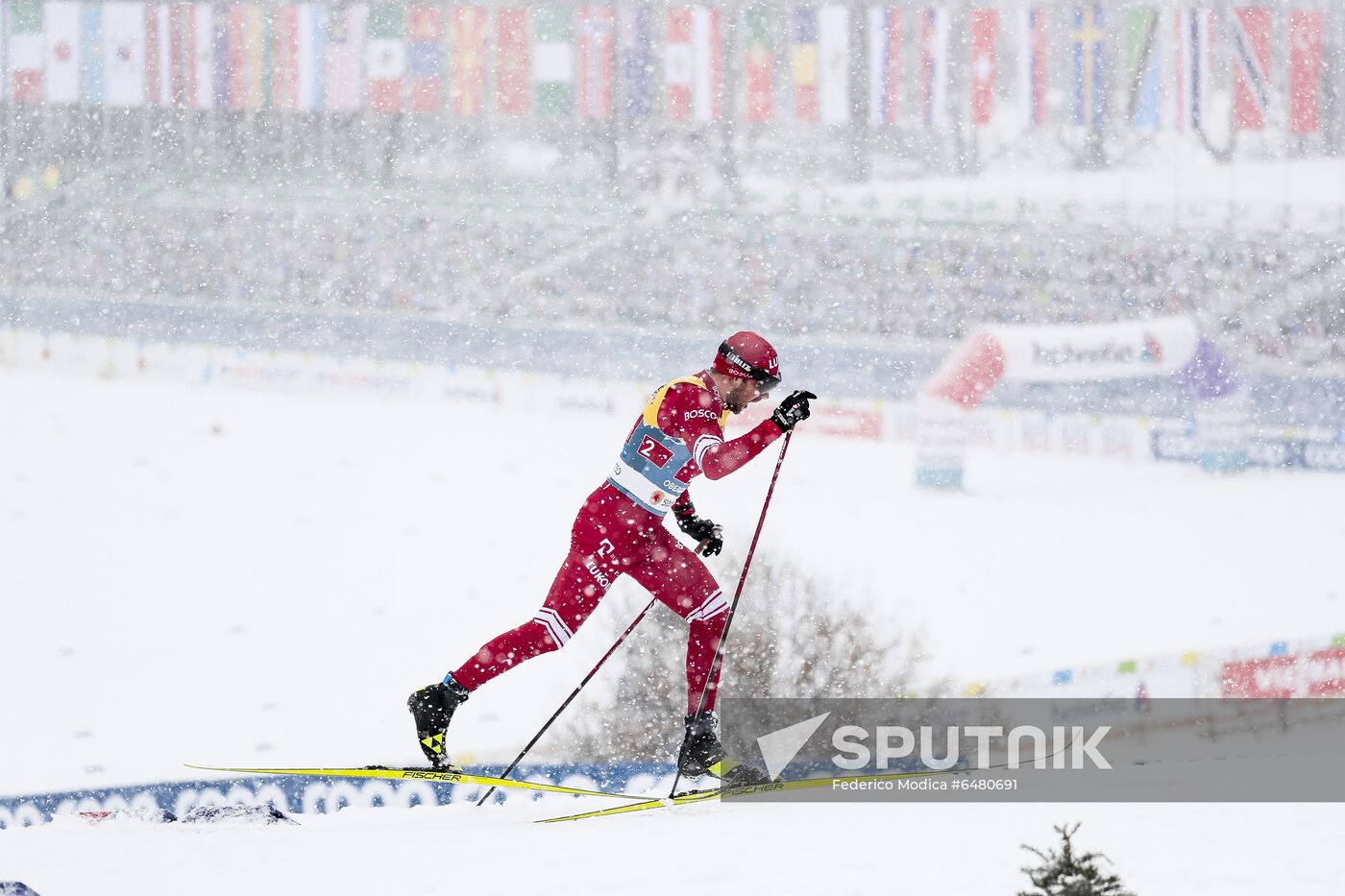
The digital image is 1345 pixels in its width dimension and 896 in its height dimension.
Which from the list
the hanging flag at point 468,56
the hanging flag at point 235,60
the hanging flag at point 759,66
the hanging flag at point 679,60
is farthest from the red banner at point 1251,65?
the hanging flag at point 235,60

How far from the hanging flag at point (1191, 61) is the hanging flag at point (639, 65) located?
598 inches

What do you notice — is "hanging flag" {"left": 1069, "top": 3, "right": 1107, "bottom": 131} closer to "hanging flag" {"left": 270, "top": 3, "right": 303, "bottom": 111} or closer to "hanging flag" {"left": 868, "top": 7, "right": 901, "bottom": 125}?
"hanging flag" {"left": 868, "top": 7, "right": 901, "bottom": 125}

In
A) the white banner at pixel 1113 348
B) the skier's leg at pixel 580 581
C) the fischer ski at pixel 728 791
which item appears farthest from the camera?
the white banner at pixel 1113 348

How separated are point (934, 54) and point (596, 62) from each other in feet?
32.2

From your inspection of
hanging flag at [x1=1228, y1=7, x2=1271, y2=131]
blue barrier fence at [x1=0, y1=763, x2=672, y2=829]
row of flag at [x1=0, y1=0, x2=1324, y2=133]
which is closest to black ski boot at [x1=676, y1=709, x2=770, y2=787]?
blue barrier fence at [x1=0, y1=763, x2=672, y2=829]

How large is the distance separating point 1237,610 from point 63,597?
16575 millimetres

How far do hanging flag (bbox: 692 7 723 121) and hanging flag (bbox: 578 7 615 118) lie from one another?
2513 millimetres

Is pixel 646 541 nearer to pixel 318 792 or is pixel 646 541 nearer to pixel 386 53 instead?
pixel 318 792

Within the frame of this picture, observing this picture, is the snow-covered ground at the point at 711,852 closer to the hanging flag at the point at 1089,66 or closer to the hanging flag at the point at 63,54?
the hanging flag at the point at 63,54

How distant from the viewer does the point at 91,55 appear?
39844 millimetres

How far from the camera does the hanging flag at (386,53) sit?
40062 millimetres

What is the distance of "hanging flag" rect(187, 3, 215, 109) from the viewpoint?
131 ft

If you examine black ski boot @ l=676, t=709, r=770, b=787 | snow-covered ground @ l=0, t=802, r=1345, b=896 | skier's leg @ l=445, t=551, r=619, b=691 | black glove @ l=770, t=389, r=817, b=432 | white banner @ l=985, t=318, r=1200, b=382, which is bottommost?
snow-covered ground @ l=0, t=802, r=1345, b=896

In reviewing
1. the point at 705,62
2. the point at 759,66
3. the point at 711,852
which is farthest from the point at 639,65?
the point at 711,852
